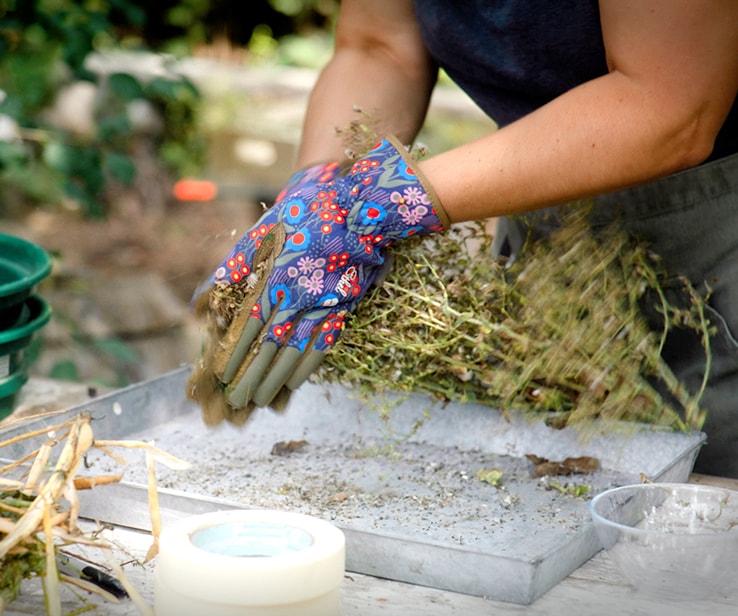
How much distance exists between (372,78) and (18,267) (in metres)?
0.63

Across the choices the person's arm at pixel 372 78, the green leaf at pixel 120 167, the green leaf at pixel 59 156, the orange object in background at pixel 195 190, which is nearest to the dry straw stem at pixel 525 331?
the person's arm at pixel 372 78

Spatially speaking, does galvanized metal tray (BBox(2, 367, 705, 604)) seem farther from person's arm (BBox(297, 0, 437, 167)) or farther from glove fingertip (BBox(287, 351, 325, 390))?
person's arm (BBox(297, 0, 437, 167))

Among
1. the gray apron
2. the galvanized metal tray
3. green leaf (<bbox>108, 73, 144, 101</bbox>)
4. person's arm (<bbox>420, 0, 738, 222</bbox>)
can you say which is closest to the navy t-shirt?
the gray apron

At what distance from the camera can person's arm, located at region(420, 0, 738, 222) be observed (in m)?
1.14

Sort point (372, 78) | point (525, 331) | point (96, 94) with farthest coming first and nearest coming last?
point (96, 94)
point (372, 78)
point (525, 331)

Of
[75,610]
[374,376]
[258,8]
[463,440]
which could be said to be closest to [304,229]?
[374,376]

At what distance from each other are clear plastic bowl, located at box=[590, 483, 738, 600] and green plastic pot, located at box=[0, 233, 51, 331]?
2.70ft

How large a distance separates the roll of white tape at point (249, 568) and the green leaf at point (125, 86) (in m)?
2.14

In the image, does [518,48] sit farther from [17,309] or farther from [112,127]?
[112,127]

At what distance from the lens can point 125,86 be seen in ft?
9.30

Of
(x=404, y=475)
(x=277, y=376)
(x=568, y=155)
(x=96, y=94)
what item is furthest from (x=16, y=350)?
(x=96, y=94)

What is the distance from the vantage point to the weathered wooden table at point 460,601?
39.1 inches

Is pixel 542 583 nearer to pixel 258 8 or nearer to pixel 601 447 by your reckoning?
pixel 601 447

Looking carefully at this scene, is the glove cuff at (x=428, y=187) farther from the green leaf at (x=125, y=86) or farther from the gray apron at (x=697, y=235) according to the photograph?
the green leaf at (x=125, y=86)
